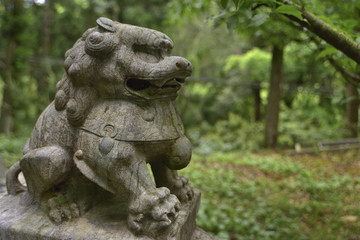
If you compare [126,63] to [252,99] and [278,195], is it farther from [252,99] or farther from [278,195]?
[252,99]

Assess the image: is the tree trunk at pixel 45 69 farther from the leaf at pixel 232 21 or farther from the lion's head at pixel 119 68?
the leaf at pixel 232 21

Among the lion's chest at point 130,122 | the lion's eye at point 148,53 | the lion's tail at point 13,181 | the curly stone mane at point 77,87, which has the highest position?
the lion's eye at point 148,53

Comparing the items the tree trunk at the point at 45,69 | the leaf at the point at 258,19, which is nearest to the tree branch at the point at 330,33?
the leaf at the point at 258,19

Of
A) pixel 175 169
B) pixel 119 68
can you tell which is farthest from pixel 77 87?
pixel 175 169

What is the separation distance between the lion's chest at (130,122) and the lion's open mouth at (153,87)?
61mm

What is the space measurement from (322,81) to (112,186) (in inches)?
334

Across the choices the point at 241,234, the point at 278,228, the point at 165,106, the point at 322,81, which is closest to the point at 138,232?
the point at 165,106

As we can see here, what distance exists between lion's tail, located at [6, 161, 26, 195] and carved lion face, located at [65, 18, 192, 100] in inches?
28.2

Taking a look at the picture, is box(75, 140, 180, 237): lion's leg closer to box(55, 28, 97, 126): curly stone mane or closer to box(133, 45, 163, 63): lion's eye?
box(55, 28, 97, 126): curly stone mane

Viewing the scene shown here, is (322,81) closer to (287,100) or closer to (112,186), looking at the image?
(287,100)

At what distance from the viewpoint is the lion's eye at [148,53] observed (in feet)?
4.96

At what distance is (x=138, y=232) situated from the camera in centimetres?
143

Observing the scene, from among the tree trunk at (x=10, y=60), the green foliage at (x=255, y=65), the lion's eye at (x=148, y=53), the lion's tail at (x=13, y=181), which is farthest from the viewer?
the green foliage at (x=255, y=65)

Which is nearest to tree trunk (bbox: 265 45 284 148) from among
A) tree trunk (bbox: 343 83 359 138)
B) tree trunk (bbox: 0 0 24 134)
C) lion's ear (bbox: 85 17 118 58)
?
tree trunk (bbox: 343 83 359 138)
